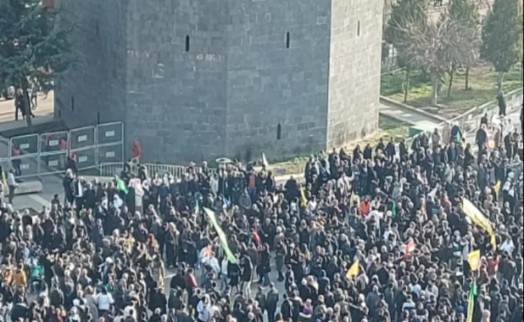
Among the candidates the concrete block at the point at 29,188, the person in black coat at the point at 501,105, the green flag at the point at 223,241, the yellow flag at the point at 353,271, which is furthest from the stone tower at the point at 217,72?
the yellow flag at the point at 353,271

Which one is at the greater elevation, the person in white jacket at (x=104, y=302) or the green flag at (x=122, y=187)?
the green flag at (x=122, y=187)

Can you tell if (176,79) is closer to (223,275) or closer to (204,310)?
(223,275)

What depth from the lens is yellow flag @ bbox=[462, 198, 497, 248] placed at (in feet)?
115

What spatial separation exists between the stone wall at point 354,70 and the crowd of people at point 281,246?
814 centimetres

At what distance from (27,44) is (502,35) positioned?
62.9 feet

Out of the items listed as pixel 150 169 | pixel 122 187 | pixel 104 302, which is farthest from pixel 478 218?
pixel 150 169

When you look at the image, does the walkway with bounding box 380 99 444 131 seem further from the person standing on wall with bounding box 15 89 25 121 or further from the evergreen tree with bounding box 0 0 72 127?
the person standing on wall with bounding box 15 89 25 121

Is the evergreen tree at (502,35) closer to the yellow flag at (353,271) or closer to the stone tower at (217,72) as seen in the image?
the stone tower at (217,72)

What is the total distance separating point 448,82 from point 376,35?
8.66 m

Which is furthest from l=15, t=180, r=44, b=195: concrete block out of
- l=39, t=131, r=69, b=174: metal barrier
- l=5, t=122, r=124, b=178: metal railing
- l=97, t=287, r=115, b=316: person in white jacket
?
l=97, t=287, r=115, b=316: person in white jacket

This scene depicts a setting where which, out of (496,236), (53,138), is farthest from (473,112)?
(496,236)

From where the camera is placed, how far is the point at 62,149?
4778 cm

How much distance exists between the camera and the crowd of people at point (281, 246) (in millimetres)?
31656

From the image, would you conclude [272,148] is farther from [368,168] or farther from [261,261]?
[261,261]
